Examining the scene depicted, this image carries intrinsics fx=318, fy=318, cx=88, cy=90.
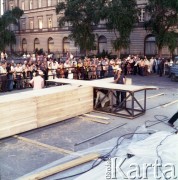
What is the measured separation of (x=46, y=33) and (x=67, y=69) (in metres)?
42.4

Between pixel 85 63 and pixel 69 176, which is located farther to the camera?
pixel 85 63

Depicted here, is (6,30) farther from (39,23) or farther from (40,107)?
(40,107)

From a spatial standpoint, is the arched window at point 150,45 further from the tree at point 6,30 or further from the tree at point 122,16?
the tree at point 6,30

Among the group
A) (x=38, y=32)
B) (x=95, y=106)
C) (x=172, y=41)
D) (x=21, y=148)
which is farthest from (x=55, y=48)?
(x=21, y=148)

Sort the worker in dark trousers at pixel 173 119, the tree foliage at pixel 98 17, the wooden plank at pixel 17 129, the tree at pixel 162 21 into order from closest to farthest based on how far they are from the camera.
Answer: the wooden plank at pixel 17 129
the worker in dark trousers at pixel 173 119
the tree at pixel 162 21
the tree foliage at pixel 98 17

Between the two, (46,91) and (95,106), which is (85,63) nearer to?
(95,106)

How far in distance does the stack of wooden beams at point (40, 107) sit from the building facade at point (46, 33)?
3567cm

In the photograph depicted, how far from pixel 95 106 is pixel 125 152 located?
6.24 m

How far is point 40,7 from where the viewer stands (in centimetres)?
6488

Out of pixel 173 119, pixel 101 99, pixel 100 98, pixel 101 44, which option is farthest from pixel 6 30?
pixel 173 119

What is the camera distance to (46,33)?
208 ft

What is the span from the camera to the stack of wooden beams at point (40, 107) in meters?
10.3

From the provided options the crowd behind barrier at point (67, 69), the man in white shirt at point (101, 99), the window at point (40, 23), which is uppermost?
the window at point (40, 23)

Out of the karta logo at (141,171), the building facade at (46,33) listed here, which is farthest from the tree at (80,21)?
the karta logo at (141,171)
